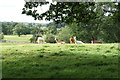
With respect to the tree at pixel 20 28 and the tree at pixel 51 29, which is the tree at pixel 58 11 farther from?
the tree at pixel 20 28

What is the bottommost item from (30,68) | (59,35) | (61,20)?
(59,35)

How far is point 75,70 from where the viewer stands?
791cm

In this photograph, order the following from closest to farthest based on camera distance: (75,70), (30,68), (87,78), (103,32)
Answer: (87,78) → (75,70) → (30,68) → (103,32)

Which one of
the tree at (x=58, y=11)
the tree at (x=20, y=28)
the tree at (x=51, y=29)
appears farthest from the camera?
the tree at (x=20, y=28)

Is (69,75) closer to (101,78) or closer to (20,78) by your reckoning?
(101,78)

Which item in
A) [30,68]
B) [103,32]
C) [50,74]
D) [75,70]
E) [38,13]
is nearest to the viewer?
[50,74]

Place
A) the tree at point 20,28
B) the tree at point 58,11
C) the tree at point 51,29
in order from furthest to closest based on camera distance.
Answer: the tree at point 20,28, the tree at point 51,29, the tree at point 58,11

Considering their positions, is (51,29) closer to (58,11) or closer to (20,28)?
(20,28)

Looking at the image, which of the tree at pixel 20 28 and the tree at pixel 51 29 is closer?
the tree at pixel 51 29

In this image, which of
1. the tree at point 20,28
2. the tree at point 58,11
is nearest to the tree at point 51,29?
the tree at point 20,28

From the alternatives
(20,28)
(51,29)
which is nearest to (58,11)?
(51,29)

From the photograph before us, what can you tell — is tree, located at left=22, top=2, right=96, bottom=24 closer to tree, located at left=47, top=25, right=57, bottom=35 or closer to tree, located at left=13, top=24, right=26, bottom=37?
tree, located at left=47, top=25, right=57, bottom=35

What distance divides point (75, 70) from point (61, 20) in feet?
19.9

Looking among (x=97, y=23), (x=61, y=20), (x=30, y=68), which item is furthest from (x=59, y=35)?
(x=30, y=68)
